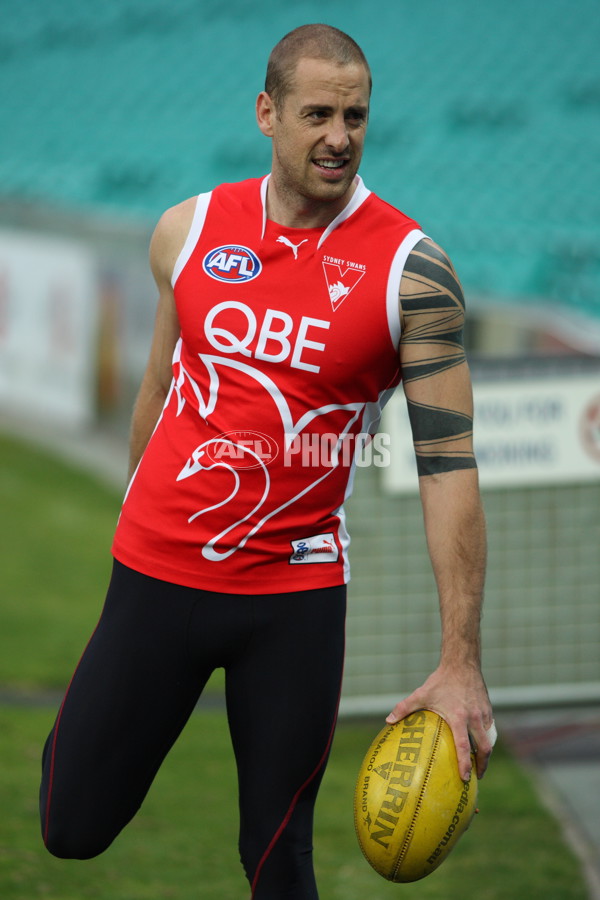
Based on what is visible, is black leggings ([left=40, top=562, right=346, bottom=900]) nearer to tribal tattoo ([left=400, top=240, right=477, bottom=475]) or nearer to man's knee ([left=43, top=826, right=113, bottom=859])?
man's knee ([left=43, top=826, right=113, bottom=859])

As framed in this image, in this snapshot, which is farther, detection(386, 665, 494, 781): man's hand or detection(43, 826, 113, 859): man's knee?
detection(43, 826, 113, 859): man's knee

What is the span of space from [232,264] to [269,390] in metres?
0.27

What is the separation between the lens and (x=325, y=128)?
7.30 feet

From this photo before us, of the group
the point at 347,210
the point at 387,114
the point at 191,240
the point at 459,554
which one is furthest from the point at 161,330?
the point at 387,114

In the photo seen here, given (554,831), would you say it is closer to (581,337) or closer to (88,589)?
(88,589)

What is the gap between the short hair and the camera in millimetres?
2209

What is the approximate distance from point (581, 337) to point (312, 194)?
5384 mm

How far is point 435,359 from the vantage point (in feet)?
7.45

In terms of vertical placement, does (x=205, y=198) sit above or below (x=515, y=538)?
above

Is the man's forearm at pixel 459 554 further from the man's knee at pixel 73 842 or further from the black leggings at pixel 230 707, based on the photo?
the man's knee at pixel 73 842

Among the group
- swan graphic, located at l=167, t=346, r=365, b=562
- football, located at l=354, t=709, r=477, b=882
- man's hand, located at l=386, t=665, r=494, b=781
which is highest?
swan graphic, located at l=167, t=346, r=365, b=562

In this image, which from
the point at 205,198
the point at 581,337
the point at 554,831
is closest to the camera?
the point at 205,198

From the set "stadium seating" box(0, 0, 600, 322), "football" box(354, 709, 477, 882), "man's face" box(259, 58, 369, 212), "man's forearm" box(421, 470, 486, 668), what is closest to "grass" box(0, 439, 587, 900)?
"football" box(354, 709, 477, 882)

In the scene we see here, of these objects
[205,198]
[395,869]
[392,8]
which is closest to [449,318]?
[205,198]
